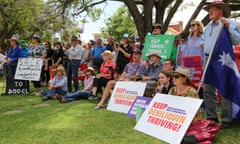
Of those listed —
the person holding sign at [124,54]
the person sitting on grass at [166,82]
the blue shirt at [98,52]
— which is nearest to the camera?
the person sitting on grass at [166,82]

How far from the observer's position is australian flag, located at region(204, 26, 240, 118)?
482cm

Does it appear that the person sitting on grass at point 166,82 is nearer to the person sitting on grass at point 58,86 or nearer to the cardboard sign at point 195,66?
the cardboard sign at point 195,66

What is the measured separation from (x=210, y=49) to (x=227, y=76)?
0.50m

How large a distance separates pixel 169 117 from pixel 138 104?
1362 millimetres

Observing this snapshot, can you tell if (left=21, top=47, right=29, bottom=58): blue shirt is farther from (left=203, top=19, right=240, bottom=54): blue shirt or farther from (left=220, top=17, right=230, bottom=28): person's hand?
(left=220, top=17, right=230, bottom=28): person's hand

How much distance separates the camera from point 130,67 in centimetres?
758

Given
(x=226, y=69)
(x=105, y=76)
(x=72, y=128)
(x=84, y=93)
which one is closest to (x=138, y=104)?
(x=72, y=128)

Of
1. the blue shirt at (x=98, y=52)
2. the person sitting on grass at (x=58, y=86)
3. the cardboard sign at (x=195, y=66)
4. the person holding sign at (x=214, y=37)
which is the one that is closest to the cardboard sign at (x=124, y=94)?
the cardboard sign at (x=195, y=66)

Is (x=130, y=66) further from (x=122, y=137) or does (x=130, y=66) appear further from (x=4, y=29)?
(x=4, y=29)

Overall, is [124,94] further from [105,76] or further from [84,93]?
[84,93]

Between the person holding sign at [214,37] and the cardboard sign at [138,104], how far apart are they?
1038 mm

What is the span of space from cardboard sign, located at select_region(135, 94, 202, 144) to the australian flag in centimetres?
80

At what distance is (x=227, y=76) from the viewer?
486cm

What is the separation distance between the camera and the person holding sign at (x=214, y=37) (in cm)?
472
